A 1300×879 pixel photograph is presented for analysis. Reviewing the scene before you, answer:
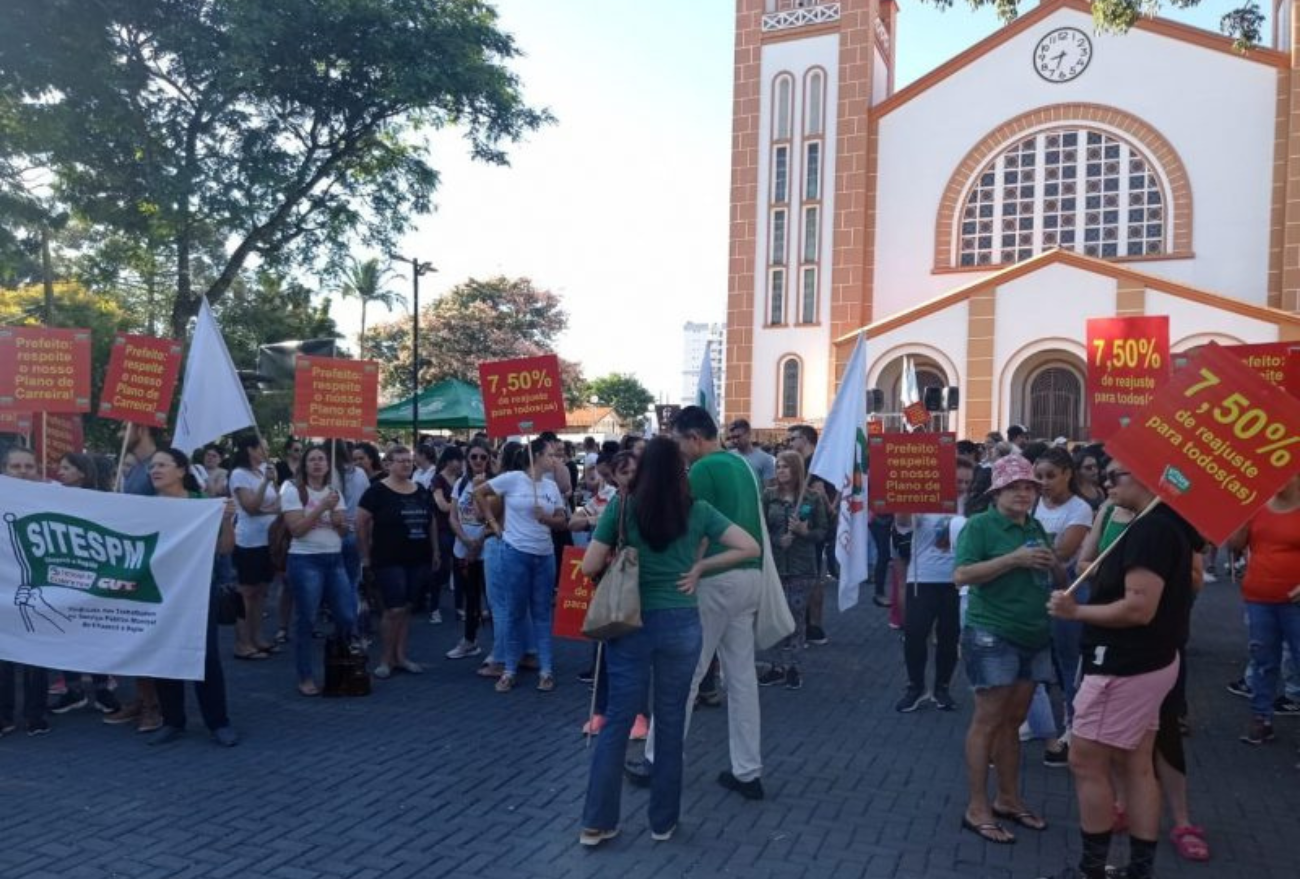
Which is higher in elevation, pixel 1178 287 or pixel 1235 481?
pixel 1178 287

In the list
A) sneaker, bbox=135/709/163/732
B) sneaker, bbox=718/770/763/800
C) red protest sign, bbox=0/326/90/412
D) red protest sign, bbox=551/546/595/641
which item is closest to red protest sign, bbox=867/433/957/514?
Answer: red protest sign, bbox=551/546/595/641

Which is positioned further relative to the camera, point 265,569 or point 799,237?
point 799,237

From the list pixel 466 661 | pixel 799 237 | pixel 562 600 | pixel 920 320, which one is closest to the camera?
pixel 562 600

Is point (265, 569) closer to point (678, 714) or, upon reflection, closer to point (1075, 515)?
point (678, 714)

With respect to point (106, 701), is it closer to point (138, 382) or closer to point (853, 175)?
point (138, 382)

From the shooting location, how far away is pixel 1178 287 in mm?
25328

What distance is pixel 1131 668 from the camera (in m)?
4.14

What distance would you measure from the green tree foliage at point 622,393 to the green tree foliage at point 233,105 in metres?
71.5

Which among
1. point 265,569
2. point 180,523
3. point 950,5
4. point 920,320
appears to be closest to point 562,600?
point 180,523

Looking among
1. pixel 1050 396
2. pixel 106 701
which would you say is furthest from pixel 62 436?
pixel 1050 396

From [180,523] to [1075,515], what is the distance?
5.60 metres

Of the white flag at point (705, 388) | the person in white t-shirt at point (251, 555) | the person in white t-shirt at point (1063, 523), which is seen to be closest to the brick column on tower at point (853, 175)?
the white flag at point (705, 388)

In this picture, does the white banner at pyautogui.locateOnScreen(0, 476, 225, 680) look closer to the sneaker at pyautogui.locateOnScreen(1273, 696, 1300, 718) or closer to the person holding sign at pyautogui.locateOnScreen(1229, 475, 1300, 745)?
the person holding sign at pyautogui.locateOnScreen(1229, 475, 1300, 745)

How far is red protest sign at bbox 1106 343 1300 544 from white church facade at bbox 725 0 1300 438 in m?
23.4
